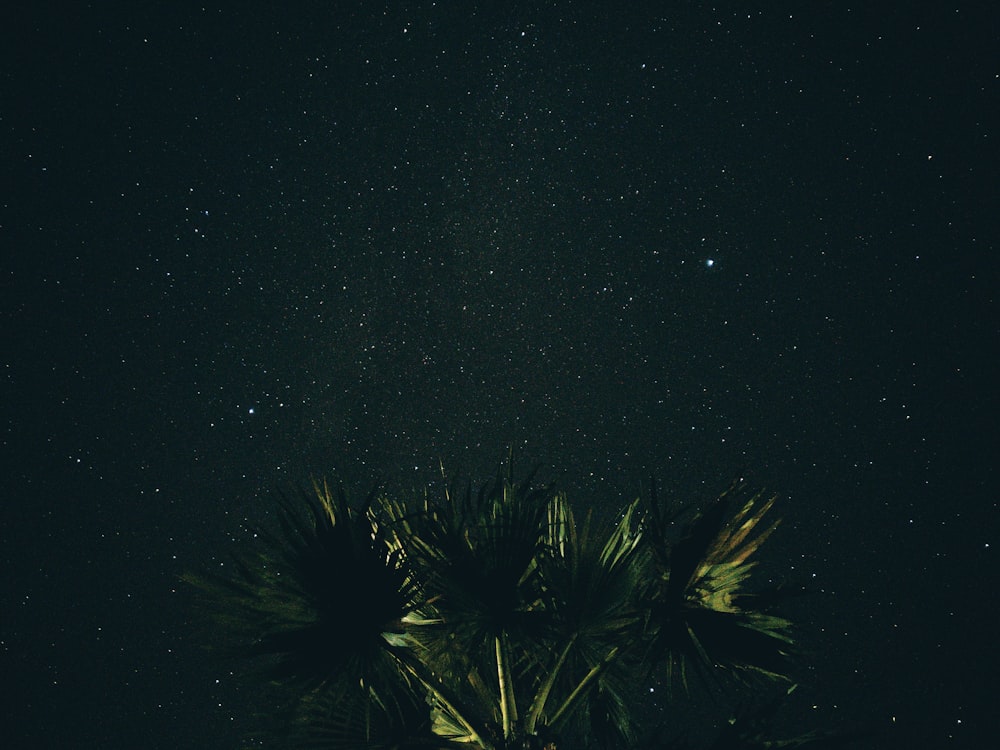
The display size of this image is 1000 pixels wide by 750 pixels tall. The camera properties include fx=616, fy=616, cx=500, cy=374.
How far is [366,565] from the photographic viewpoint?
162cm

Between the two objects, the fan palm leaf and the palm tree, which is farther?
the fan palm leaf

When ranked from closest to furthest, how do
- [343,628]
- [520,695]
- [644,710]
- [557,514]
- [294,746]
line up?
[343,628] < [294,746] < [520,695] < [557,514] < [644,710]

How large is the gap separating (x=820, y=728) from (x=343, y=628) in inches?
59.0

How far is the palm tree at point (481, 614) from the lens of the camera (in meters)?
1.61

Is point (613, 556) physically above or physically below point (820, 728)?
above

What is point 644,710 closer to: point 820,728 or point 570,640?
point 820,728

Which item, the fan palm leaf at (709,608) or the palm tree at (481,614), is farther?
the fan palm leaf at (709,608)

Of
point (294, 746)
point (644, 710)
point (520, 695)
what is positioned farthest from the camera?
→ point (644, 710)

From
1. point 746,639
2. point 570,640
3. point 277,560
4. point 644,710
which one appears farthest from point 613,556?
point 644,710

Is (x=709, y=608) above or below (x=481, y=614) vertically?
above

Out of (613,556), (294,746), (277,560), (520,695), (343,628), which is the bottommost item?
(294,746)

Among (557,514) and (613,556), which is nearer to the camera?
(613,556)

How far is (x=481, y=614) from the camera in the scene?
179 cm

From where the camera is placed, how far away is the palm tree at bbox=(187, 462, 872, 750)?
1.61 metres
